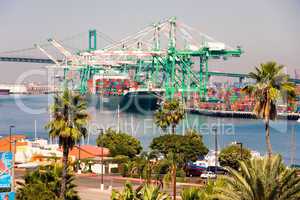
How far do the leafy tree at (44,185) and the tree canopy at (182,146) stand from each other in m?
33.2

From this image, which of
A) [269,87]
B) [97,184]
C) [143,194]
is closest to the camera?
[143,194]

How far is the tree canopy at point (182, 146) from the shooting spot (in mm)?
60531

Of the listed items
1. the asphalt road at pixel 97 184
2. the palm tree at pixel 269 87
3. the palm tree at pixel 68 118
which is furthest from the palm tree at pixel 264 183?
the asphalt road at pixel 97 184

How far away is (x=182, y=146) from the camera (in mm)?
60938

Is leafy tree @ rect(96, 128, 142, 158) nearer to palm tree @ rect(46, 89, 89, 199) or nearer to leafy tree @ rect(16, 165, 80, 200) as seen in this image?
palm tree @ rect(46, 89, 89, 199)

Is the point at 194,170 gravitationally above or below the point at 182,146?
below

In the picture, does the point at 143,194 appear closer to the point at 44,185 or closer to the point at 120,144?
the point at 44,185

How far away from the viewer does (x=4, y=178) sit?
2141 cm

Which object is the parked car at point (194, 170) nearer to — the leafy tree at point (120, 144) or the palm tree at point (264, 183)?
the leafy tree at point (120, 144)

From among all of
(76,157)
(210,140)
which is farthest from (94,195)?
(210,140)

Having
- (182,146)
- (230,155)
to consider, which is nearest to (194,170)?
(230,155)

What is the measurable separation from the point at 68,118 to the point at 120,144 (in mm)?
36718

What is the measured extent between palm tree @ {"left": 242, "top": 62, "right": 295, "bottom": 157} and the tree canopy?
3221cm

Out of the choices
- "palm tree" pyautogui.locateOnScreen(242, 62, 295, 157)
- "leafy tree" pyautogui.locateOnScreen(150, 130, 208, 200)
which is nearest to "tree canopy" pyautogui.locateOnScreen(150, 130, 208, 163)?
"leafy tree" pyautogui.locateOnScreen(150, 130, 208, 200)
